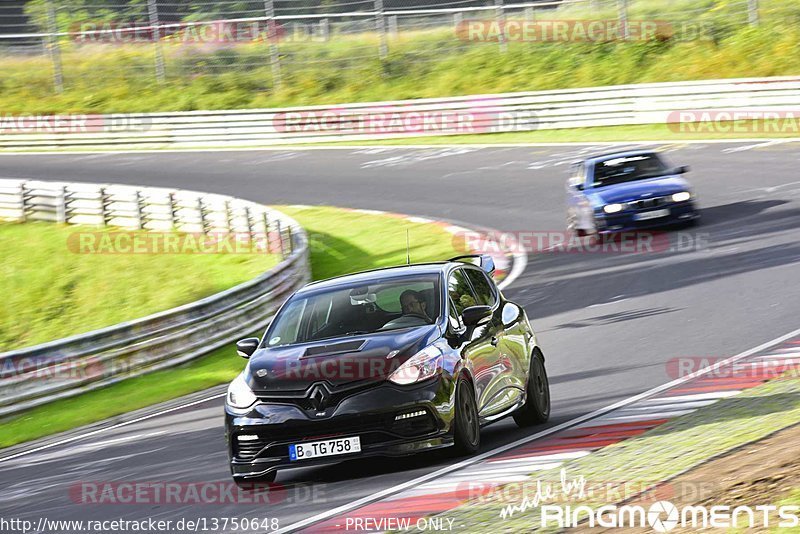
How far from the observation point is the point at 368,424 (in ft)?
28.9

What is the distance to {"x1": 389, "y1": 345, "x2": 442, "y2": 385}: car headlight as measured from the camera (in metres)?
8.94

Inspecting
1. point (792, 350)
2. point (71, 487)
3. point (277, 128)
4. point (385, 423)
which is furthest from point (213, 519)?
point (277, 128)

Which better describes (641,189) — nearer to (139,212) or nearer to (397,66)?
(139,212)

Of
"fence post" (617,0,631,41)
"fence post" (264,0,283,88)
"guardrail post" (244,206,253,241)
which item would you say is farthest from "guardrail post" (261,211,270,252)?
"fence post" (617,0,631,41)

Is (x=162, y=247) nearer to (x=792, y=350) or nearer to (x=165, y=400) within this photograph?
(x=165, y=400)

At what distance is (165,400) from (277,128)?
25.1 metres

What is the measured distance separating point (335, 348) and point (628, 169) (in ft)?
47.2

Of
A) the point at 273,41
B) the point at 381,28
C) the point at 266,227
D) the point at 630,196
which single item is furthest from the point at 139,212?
the point at 273,41

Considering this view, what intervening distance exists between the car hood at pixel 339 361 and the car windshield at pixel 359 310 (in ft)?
0.73

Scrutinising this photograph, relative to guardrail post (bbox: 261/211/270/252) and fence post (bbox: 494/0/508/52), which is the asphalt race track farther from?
fence post (bbox: 494/0/508/52)

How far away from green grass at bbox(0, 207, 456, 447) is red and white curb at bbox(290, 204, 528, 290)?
0.23 m

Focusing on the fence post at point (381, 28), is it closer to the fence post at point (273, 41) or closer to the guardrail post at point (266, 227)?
the fence post at point (273, 41)

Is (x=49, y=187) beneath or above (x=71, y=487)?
beneath

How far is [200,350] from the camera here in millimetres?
18172
